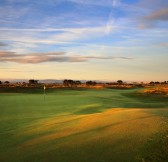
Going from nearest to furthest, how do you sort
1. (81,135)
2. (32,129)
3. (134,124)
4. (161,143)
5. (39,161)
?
(161,143) < (39,161) < (81,135) < (134,124) < (32,129)

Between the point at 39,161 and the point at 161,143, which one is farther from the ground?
the point at 161,143

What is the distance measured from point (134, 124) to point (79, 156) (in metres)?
4.61

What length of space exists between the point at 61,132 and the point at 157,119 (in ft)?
14.5

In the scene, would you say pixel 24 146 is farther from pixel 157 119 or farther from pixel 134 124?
pixel 157 119

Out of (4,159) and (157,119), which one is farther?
(157,119)

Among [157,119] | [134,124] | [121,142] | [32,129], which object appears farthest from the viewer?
→ [32,129]

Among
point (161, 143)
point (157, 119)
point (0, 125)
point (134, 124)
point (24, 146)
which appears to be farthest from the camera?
point (0, 125)

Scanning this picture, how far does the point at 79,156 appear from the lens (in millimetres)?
9828

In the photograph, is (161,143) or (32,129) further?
(32,129)

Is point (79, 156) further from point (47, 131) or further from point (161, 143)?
point (47, 131)

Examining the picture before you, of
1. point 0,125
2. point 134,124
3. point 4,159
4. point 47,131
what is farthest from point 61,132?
point 0,125

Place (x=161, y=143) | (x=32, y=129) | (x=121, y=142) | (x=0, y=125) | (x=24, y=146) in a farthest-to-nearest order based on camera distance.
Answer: (x=0, y=125), (x=32, y=129), (x=24, y=146), (x=121, y=142), (x=161, y=143)

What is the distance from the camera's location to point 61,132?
45.6ft

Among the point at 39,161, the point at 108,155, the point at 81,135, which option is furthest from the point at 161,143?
the point at 81,135
